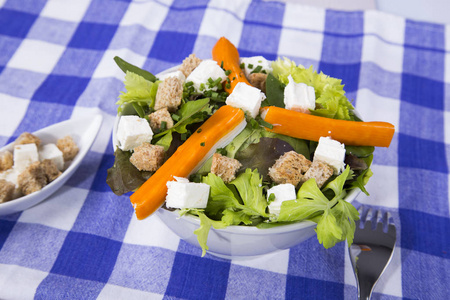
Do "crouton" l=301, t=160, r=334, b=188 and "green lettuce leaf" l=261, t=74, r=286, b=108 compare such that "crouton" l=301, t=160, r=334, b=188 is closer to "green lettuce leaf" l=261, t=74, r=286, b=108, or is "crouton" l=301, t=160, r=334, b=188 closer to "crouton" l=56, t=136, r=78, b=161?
"green lettuce leaf" l=261, t=74, r=286, b=108

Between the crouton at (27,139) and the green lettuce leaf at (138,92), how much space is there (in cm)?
58

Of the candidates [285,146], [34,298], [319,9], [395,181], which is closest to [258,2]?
[319,9]

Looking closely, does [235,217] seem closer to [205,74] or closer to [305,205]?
[305,205]

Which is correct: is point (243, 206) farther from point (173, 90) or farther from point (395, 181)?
point (395, 181)

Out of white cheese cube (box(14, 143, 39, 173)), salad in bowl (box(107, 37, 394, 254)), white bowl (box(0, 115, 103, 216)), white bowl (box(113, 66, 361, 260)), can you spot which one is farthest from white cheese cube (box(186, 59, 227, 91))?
white cheese cube (box(14, 143, 39, 173))

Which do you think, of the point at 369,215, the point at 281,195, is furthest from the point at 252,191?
the point at 369,215

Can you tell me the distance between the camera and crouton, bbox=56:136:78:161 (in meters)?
2.04

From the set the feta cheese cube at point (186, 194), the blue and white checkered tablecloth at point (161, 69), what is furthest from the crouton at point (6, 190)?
the feta cheese cube at point (186, 194)

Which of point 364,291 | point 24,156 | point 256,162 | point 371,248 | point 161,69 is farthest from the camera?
point 161,69

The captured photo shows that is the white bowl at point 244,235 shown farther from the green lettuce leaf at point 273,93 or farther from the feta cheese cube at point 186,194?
the green lettuce leaf at point 273,93

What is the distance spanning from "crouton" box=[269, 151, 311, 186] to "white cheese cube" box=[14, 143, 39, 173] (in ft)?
3.67

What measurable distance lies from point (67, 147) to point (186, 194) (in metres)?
0.99

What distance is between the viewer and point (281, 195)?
1381 millimetres

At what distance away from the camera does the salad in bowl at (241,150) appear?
1377 millimetres
